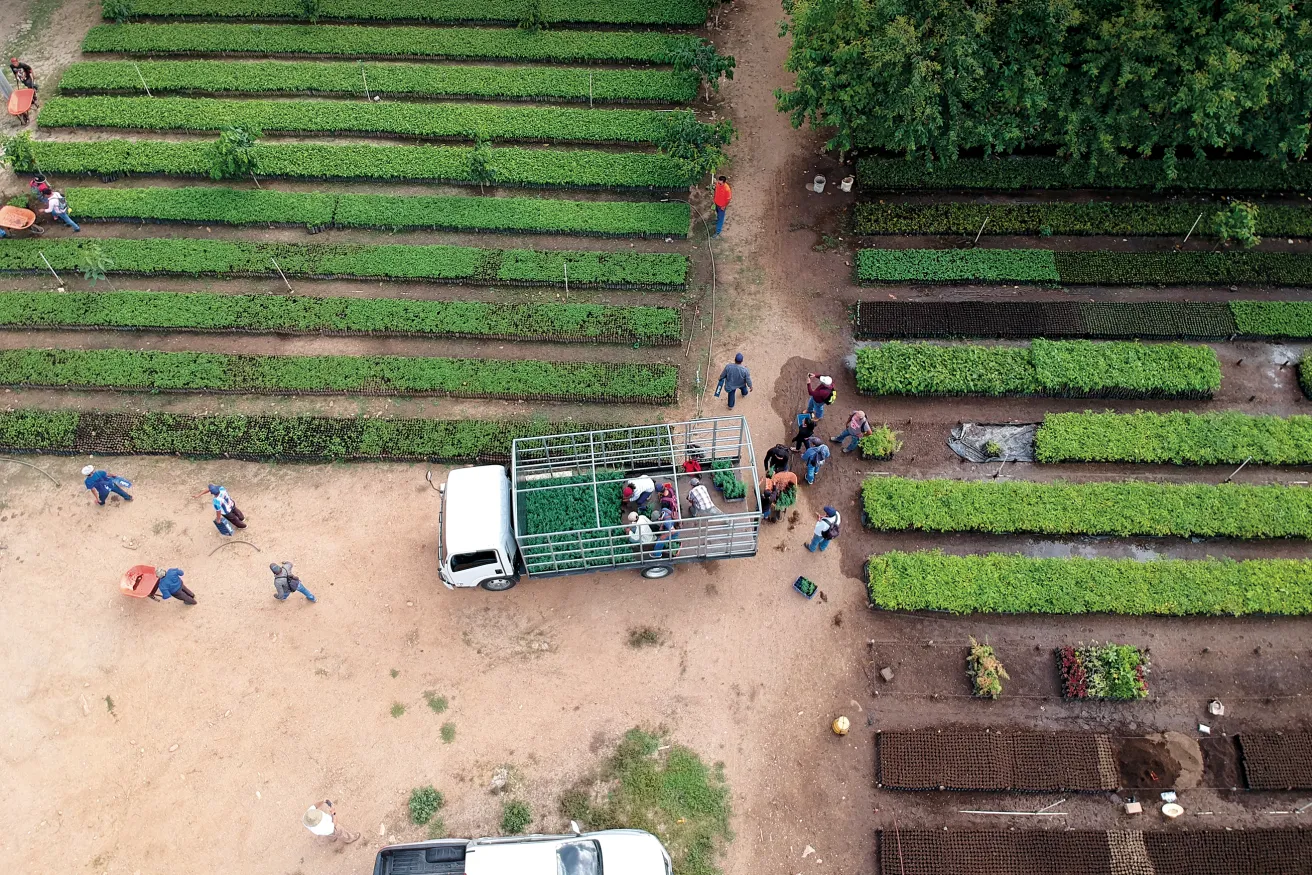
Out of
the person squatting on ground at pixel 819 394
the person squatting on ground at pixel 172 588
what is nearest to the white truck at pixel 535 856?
the person squatting on ground at pixel 172 588

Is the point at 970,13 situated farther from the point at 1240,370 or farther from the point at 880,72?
the point at 1240,370

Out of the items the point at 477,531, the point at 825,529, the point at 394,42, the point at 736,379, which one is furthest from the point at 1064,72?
the point at 394,42

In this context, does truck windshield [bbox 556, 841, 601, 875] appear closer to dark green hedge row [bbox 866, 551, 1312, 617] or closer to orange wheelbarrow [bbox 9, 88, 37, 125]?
dark green hedge row [bbox 866, 551, 1312, 617]

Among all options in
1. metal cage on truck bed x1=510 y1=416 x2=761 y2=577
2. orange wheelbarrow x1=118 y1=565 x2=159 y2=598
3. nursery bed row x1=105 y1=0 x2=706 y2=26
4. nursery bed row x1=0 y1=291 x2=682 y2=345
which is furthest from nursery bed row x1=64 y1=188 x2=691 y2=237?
orange wheelbarrow x1=118 y1=565 x2=159 y2=598

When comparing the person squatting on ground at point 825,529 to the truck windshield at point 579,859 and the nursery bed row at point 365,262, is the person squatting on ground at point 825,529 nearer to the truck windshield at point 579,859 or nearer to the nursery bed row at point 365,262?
the truck windshield at point 579,859

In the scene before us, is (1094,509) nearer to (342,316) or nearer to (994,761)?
(994,761)

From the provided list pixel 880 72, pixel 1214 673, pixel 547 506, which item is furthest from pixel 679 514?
pixel 880 72

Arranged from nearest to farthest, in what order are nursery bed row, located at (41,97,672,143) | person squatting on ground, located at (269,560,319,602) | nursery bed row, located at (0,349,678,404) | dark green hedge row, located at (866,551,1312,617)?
person squatting on ground, located at (269,560,319,602) → dark green hedge row, located at (866,551,1312,617) → nursery bed row, located at (0,349,678,404) → nursery bed row, located at (41,97,672,143)
